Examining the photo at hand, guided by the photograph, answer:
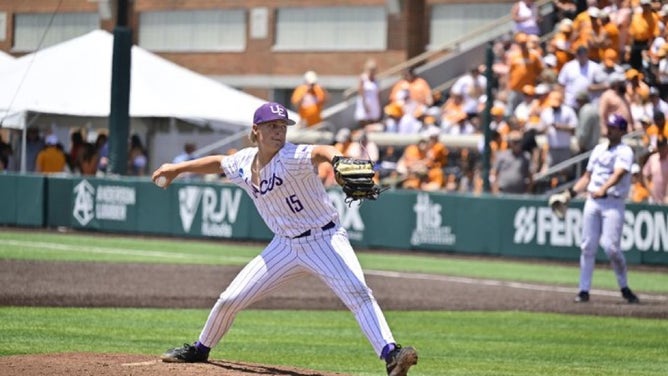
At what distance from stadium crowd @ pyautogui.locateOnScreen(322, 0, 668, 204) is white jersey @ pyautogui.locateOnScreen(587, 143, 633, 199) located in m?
6.22

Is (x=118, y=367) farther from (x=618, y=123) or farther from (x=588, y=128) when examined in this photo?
(x=588, y=128)

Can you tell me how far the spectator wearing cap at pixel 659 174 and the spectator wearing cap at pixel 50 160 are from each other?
46.6ft

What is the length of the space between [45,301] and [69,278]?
2984mm

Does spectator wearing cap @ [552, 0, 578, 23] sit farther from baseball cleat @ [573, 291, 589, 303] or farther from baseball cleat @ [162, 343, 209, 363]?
baseball cleat @ [162, 343, 209, 363]

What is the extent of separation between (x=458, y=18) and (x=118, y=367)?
30712mm

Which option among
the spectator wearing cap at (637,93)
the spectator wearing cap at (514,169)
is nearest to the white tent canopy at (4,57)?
the spectator wearing cap at (514,169)

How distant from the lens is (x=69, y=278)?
61.8 ft

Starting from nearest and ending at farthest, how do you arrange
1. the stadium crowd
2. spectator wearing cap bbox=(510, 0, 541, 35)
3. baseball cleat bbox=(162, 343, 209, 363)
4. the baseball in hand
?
1. baseball cleat bbox=(162, 343, 209, 363)
2. the baseball in hand
3. the stadium crowd
4. spectator wearing cap bbox=(510, 0, 541, 35)

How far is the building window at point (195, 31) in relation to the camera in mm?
39250

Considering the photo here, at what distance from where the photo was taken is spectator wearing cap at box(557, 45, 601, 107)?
2620cm

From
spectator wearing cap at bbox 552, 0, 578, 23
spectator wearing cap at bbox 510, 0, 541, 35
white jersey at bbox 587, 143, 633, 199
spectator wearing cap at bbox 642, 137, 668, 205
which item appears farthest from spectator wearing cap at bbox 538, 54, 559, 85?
white jersey at bbox 587, 143, 633, 199

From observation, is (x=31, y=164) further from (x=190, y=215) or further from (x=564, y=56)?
(x=564, y=56)

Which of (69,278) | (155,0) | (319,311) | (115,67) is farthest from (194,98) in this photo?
(319,311)

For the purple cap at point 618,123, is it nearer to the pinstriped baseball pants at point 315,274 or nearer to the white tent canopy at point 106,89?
the pinstriped baseball pants at point 315,274
